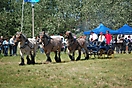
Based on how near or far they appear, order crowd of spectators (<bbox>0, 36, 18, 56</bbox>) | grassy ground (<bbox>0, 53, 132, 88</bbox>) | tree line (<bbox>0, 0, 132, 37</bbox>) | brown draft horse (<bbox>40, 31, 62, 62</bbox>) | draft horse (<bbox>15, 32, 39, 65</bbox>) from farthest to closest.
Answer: tree line (<bbox>0, 0, 132, 37</bbox>)
crowd of spectators (<bbox>0, 36, 18, 56</bbox>)
brown draft horse (<bbox>40, 31, 62, 62</bbox>)
draft horse (<bbox>15, 32, 39, 65</bbox>)
grassy ground (<bbox>0, 53, 132, 88</bbox>)

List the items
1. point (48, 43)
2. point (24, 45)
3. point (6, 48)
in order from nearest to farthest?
point (24, 45) < point (48, 43) < point (6, 48)

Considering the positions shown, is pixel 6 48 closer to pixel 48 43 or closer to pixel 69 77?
pixel 48 43

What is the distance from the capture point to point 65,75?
14469 mm

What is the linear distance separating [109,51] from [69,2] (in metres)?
30.9

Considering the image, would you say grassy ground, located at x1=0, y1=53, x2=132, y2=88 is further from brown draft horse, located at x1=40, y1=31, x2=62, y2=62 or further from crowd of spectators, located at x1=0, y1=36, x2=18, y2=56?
crowd of spectators, located at x1=0, y1=36, x2=18, y2=56

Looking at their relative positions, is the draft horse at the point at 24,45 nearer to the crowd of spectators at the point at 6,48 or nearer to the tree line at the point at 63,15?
the crowd of spectators at the point at 6,48

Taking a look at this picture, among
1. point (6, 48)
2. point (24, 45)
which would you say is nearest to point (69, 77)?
point (24, 45)

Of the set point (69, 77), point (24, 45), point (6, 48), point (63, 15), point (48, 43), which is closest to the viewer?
point (69, 77)

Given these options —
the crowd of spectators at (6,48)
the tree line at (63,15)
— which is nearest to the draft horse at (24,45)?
the crowd of spectators at (6,48)

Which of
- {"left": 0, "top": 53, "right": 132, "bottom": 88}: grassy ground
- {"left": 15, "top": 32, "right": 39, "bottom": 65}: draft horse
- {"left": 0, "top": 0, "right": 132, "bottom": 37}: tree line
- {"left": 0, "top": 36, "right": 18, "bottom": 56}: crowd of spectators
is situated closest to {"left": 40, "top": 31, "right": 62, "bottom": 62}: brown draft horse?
{"left": 15, "top": 32, "right": 39, "bottom": 65}: draft horse

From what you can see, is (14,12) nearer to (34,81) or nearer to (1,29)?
(1,29)

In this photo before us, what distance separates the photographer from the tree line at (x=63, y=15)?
1928 inches

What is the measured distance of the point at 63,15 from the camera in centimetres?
5294

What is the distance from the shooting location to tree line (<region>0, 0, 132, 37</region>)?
161 ft
